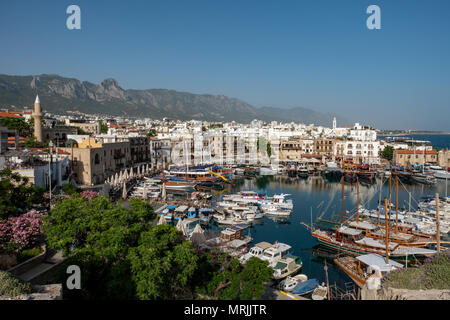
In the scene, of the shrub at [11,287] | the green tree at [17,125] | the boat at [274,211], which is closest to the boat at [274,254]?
the boat at [274,211]

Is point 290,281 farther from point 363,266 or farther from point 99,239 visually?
point 99,239

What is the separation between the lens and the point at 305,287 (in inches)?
610

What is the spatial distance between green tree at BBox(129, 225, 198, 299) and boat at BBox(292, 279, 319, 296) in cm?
675

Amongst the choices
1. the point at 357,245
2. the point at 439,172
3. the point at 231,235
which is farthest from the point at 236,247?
the point at 439,172

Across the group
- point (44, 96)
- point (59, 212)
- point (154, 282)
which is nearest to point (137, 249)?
point (154, 282)

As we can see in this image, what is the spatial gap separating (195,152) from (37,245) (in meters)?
47.8

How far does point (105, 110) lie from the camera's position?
160125 mm

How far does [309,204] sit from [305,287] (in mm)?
19514

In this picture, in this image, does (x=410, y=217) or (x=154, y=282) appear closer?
(x=154, y=282)

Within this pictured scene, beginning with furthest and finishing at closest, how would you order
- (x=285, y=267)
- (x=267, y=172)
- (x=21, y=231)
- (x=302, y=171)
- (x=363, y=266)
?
1. (x=302, y=171)
2. (x=267, y=172)
3. (x=363, y=266)
4. (x=285, y=267)
5. (x=21, y=231)

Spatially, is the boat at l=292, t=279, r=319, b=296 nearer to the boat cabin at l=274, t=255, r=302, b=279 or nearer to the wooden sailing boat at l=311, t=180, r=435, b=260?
the boat cabin at l=274, t=255, r=302, b=279

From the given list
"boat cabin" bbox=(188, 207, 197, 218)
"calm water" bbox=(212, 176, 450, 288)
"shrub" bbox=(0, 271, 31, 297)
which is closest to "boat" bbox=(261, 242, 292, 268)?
"calm water" bbox=(212, 176, 450, 288)

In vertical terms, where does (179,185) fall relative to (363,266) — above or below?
above
